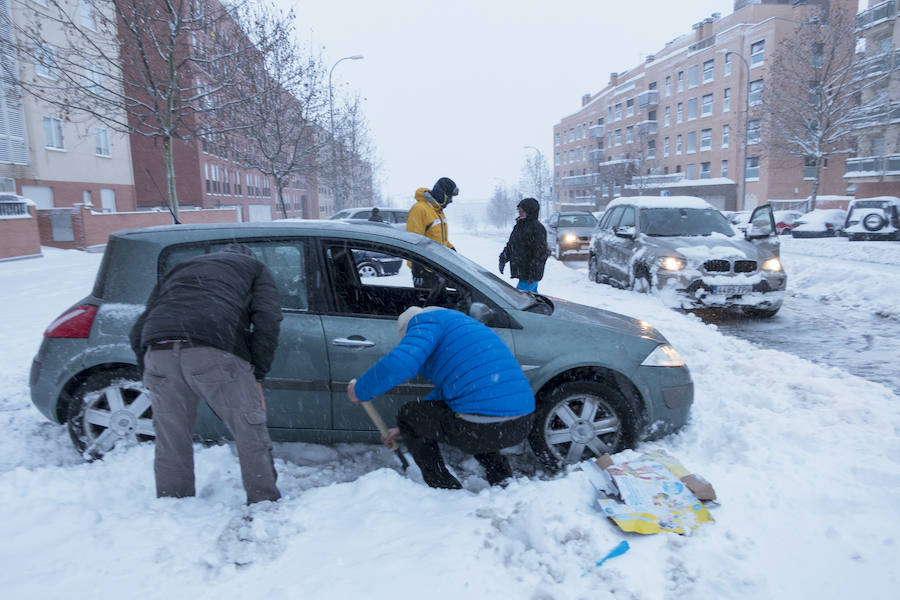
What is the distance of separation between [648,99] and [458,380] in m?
62.1

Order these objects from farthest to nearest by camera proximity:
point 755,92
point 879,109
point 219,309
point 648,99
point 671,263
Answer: point 648,99
point 755,92
point 879,109
point 671,263
point 219,309

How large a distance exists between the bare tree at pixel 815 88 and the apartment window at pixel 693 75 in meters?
19.1

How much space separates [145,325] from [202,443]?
1.20m

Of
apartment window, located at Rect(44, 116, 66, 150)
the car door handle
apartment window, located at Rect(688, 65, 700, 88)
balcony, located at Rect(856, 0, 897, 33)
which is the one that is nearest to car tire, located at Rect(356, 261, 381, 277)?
the car door handle

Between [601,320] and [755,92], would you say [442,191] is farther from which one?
[755,92]

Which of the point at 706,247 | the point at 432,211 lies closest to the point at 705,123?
the point at 706,247

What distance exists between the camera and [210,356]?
2637mm

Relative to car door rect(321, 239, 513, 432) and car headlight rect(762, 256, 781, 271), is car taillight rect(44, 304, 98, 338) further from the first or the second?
car headlight rect(762, 256, 781, 271)

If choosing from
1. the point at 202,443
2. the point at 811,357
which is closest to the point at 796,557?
the point at 202,443

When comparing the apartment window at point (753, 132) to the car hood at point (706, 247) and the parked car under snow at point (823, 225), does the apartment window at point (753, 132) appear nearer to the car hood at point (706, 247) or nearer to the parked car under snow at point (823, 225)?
the parked car under snow at point (823, 225)

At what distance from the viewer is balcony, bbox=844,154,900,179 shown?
32.0 metres

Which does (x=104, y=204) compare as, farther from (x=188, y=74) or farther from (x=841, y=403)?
(x=841, y=403)

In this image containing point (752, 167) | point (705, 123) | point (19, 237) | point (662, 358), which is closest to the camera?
point (662, 358)

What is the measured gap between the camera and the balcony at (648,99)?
188 feet
